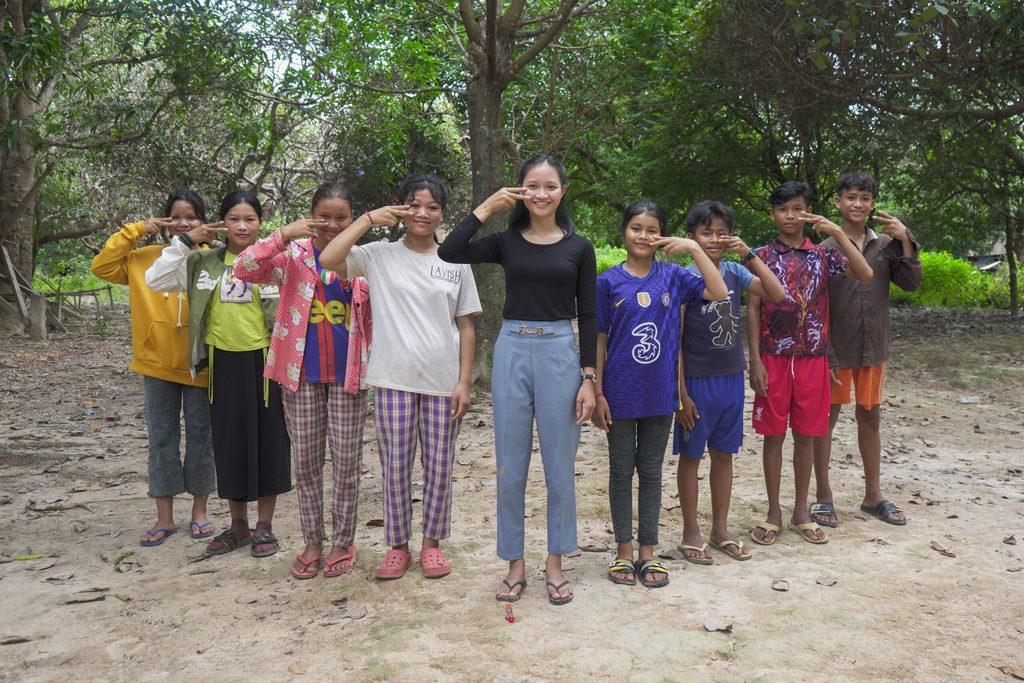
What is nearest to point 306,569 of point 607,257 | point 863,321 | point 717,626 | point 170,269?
point 170,269

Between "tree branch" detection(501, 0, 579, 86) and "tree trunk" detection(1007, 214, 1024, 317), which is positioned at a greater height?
"tree branch" detection(501, 0, 579, 86)

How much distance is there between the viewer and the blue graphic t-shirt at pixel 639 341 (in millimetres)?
3422

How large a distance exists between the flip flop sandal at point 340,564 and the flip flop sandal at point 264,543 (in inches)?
15.4

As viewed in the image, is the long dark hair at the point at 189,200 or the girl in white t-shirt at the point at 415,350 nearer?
the girl in white t-shirt at the point at 415,350

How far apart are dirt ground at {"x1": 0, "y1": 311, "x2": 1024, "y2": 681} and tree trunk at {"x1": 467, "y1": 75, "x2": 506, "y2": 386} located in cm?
243

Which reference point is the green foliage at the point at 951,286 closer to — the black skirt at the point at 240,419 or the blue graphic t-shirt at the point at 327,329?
the blue graphic t-shirt at the point at 327,329

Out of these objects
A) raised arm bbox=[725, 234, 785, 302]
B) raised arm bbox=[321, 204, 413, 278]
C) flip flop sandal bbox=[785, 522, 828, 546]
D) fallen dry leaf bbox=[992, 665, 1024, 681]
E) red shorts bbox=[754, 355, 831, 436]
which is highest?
raised arm bbox=[321, 204, 413, 278]

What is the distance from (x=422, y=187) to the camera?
354 centimetres

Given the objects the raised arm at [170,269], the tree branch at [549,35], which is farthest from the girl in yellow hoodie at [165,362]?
the tree branch at [549,35]

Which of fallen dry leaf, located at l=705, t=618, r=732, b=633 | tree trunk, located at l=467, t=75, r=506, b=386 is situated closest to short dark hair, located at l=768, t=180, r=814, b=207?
fallen dry leaf, located at l=705, t=618, r=732, b=633

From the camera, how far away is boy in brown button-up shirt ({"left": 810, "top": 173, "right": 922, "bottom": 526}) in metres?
4.27

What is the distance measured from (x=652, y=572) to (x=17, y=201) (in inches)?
571

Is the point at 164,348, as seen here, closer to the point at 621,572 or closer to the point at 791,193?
the point at 621,572

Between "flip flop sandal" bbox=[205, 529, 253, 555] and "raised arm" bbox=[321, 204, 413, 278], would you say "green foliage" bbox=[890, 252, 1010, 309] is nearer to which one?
"raised arm" bbox=[321, 204, 413, 278]
